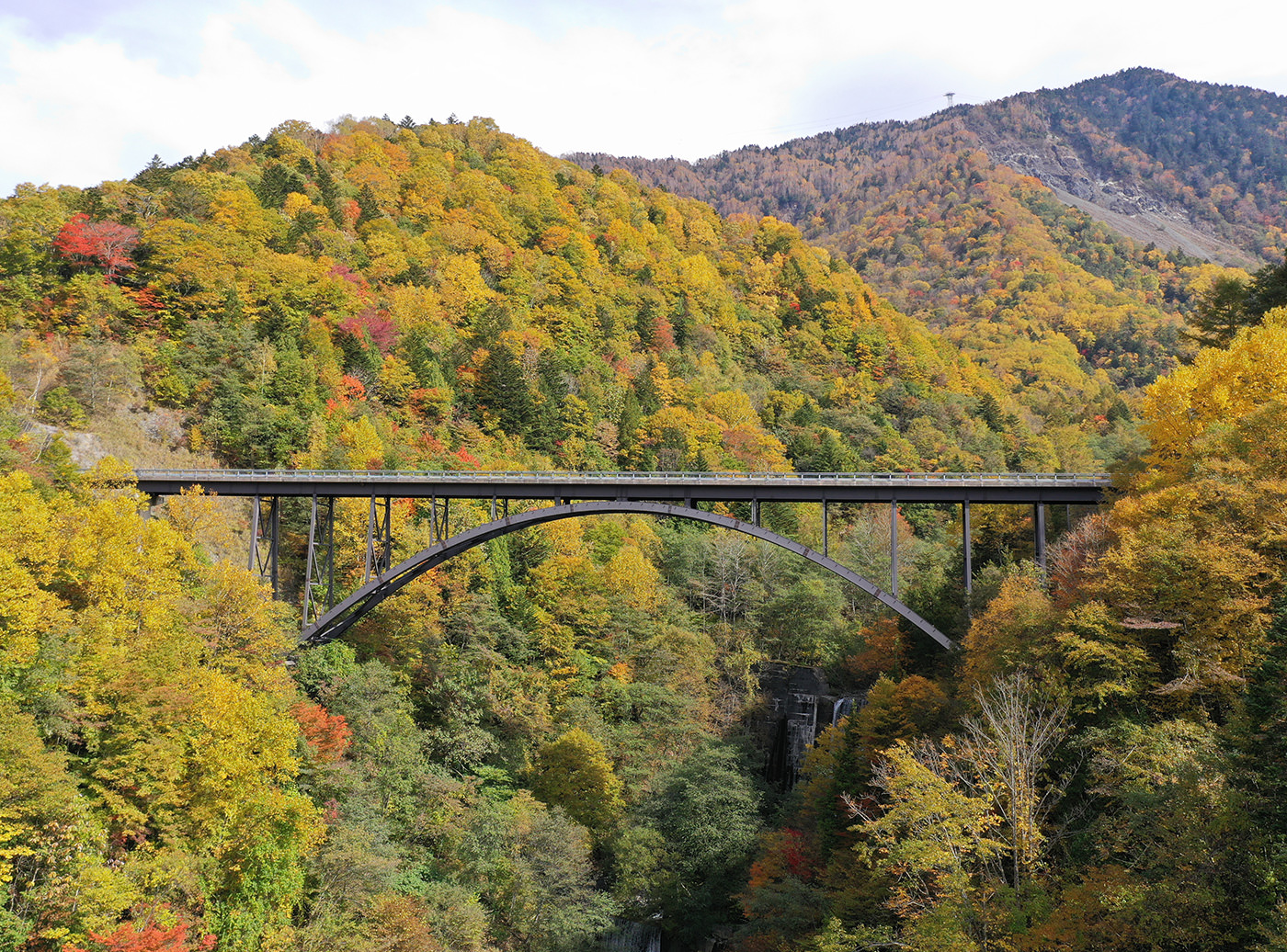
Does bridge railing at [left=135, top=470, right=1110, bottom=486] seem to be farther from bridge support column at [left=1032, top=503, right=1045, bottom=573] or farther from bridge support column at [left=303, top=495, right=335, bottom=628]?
bridge support column at [left=1032, top=503, right=1045, bottom=573]

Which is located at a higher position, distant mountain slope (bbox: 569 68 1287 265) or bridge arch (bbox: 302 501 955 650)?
distant mountain slope (bbox: 569 68 1287 265)

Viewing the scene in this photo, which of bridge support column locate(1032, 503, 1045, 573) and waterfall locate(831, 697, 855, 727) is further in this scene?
waterfall locate(831, 697, 855, 727)

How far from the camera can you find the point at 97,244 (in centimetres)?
4888

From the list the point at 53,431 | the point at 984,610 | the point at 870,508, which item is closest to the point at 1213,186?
the point at 870,508

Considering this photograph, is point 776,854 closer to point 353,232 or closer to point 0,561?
point 0,561

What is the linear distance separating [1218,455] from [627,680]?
85.1ft

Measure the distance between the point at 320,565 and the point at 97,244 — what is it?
21.7 metres

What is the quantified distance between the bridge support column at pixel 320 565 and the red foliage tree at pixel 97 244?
19553 mm

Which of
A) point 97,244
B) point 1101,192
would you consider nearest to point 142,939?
point 97,244

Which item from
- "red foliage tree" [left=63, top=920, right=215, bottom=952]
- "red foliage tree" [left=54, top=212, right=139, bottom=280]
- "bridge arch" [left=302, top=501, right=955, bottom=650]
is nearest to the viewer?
"red foliage tree" [left=63, top=920, right=215, bottom=952]

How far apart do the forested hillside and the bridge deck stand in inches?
62.7

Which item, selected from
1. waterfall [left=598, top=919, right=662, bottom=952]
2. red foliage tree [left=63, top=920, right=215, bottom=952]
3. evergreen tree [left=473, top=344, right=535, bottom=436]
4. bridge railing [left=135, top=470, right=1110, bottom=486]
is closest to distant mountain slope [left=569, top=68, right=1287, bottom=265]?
A: evergreen tree [left=473, top=344, right=535, bottom=436]

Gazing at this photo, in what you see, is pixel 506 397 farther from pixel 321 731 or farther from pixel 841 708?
pixel 321 731

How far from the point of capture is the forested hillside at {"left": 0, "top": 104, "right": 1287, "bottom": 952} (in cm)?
2003
